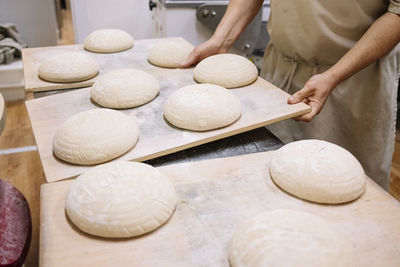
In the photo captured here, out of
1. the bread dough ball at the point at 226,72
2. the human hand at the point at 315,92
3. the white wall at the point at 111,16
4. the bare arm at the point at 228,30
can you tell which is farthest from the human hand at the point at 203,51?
the white wall at the point at 111,16

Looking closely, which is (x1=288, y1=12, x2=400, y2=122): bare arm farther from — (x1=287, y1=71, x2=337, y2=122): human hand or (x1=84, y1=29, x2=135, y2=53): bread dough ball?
(x1=84, y1=29, x2=135, y2=53): bread dough ball

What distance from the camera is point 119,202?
3.56 ft

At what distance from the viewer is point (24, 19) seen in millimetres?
4285

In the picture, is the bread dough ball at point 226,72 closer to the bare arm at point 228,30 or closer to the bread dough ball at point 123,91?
the bare arm at point 228,30

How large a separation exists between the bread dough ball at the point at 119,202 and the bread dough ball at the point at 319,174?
1.42 feet

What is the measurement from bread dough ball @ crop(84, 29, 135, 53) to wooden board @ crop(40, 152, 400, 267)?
143cm

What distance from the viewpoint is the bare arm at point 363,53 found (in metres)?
1.57

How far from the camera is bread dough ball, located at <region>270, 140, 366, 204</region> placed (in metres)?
1.20

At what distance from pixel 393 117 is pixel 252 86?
785 millimetres

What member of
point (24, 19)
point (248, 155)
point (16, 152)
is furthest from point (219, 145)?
point (24, 19)

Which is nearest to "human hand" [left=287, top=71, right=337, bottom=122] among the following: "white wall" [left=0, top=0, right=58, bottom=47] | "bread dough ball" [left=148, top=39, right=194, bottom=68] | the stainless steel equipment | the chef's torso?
the chef's torso

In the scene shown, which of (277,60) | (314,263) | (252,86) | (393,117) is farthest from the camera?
(277,60)

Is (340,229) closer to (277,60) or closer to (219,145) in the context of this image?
(219,145)

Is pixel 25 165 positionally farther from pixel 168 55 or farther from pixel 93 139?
pixel 93 139
